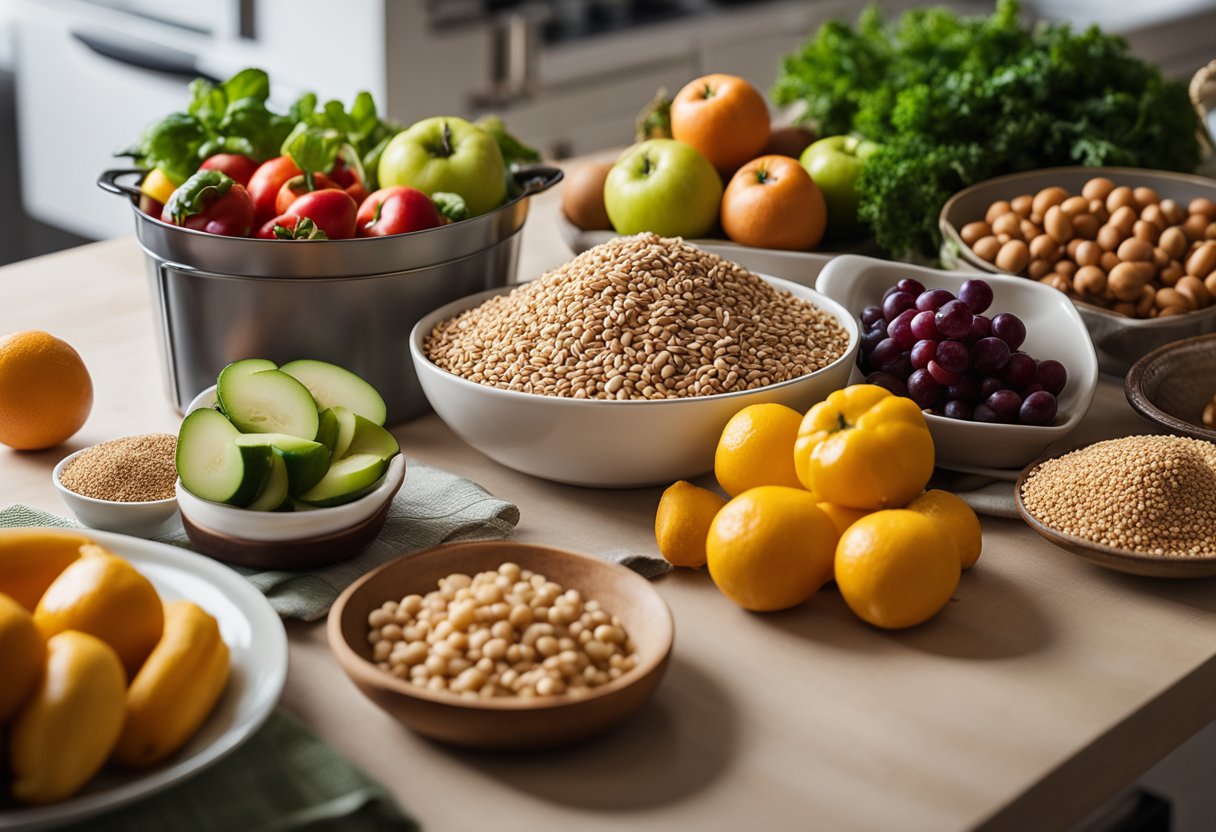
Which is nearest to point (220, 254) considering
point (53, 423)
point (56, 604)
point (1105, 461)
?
point (53, 423)

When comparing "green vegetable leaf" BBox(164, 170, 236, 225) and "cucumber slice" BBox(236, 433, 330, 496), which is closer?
"cucumber slice" BBox(236, 433, 330, 496)

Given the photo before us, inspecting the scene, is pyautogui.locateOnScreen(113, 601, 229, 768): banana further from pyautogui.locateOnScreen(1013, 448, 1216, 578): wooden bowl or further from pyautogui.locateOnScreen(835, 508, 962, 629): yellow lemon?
pyautogui.locateOnScreen(1013, 448, 1216, 578): wooden bowl

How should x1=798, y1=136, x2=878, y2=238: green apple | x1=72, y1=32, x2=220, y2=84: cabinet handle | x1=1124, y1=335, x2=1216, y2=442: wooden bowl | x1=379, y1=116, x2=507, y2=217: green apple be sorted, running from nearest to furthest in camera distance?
x1=1124, y1=335, x2=1216, y2=442: wooden bowl, x1=379, y1=116, x2=507, y2=217: green apple, x1=798, y1=136, x2=878, y2=238: green apple, x1=72, y1=32, x2=220, y2=84: cabinet handle

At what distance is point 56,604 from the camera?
0.81 meters

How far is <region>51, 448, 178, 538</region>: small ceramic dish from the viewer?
105 centimetres

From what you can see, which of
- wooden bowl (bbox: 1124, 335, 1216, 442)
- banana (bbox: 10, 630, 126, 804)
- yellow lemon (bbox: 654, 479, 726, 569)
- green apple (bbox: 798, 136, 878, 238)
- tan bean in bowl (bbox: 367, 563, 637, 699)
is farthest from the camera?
green apple (bbox: 798, 136, 878, 238)

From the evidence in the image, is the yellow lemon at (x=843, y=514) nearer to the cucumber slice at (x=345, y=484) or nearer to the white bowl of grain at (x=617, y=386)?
the white bowl of grain at (x=617, y=386)

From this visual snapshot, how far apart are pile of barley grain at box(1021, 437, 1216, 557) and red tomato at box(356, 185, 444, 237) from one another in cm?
64

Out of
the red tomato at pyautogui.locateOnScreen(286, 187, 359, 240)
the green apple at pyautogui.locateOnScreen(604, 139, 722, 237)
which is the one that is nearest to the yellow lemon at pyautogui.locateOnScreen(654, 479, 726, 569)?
the red tomato at pyautogui.locateOnScreen(286, 187, 359, 240)

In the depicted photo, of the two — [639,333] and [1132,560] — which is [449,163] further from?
[1132,560]

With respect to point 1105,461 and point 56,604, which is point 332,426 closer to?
point 56,604

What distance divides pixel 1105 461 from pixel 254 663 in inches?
27.6

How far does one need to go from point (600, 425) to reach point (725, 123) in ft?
2.05

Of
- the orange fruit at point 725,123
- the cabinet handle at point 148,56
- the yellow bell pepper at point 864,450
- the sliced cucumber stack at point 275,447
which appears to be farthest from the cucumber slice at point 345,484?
the cabinet handle at point 148,56
